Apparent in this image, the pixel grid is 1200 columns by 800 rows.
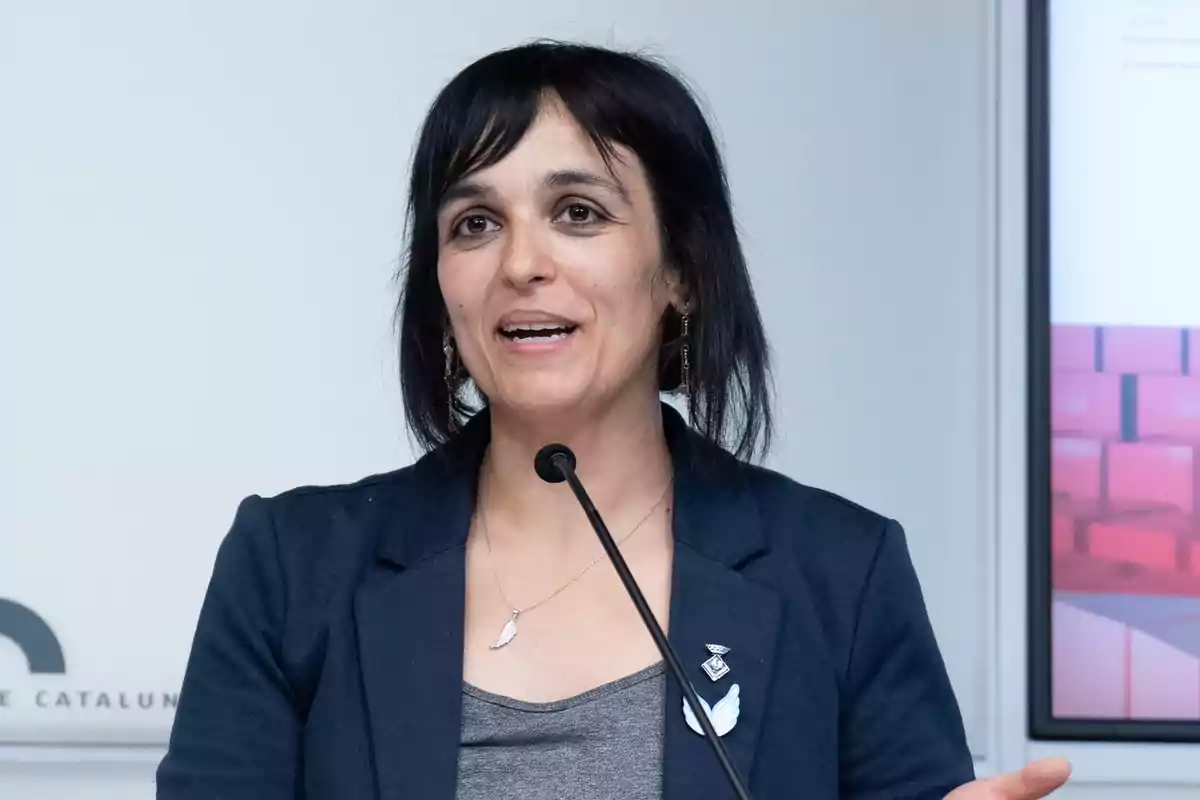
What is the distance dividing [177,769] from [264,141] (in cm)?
96

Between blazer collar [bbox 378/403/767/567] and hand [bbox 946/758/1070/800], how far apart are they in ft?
1.03

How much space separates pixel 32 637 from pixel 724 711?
1084 mm

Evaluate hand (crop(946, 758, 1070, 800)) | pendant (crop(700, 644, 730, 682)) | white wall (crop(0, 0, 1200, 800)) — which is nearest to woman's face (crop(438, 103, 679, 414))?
pendant (crop(700, 644, 730, 682))

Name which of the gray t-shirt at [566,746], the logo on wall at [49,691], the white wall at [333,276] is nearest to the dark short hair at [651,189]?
the gray t-shirt at [566,746]

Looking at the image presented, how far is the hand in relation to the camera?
2.63 ft

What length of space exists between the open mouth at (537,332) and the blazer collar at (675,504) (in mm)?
140

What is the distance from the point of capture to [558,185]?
1078 millimetres

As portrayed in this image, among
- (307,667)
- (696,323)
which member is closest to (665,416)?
(696,323)

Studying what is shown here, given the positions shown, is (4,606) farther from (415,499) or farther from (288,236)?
(415,499)

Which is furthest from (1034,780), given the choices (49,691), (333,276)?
(49,691)

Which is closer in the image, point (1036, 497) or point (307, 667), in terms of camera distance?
point (307, 667)

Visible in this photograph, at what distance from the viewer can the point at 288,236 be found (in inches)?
67.7

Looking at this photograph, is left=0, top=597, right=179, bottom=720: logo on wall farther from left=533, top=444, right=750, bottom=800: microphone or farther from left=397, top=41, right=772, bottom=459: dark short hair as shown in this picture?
left=533, top=444, right=750, bottom=800: microphone

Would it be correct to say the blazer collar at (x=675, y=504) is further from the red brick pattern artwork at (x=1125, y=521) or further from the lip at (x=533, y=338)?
the red brick pattern artwork at (x=1125, y=521)
